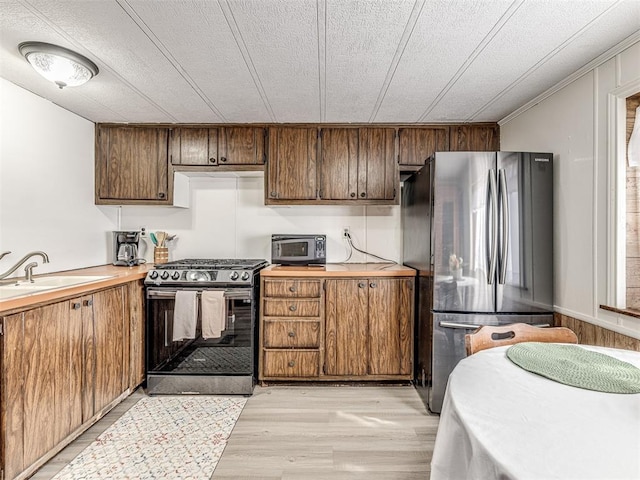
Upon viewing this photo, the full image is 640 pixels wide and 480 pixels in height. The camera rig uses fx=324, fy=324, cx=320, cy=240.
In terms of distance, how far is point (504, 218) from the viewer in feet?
7.11

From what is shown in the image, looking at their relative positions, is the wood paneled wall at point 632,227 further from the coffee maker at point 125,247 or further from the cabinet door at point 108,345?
the coffee maker at point 125,247

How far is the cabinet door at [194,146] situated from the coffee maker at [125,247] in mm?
772

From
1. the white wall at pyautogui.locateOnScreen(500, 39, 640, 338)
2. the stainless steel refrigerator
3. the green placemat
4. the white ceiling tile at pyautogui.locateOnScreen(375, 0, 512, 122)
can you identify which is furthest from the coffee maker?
the white wall at pyautogui.locateOnScreen(500, 39, 640, 338)

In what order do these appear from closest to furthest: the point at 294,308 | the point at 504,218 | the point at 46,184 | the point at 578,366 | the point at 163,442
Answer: the point at 578,366 < the point at 163,442 < the point at 504,218 < the point at 46,184 < the point at 294,308

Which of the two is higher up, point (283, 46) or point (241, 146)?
point (283, 46)

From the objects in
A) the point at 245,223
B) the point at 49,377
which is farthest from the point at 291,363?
the point at 49,377

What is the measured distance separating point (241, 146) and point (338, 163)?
0.90 m

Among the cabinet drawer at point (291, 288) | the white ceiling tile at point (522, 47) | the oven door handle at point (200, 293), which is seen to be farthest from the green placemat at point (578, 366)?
the oven door handle at point (200, 293)

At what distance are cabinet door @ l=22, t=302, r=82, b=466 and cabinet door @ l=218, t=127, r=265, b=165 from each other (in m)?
1.70

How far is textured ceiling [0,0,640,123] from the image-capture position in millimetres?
1476

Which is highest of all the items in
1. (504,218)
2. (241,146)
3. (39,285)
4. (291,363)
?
(241,146)

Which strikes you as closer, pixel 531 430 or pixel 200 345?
pixel 531 430

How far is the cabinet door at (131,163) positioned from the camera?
2965 mm

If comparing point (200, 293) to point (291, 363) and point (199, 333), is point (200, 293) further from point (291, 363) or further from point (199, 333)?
point (291, 363)
